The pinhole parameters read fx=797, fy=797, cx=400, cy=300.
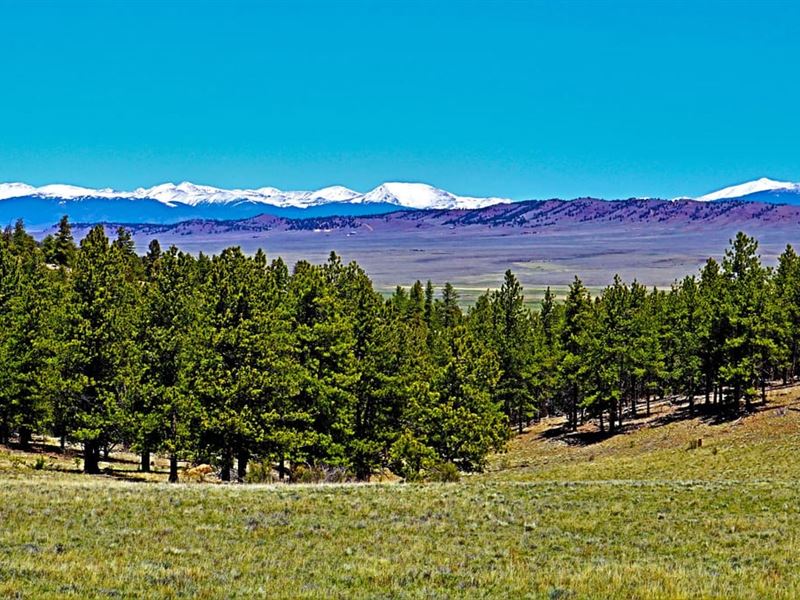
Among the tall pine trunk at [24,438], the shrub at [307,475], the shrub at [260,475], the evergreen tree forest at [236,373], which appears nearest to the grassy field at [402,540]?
the shrub at [307,475]

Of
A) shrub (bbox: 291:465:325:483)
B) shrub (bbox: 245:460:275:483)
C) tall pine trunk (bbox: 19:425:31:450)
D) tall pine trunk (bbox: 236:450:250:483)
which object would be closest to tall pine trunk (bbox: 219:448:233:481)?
tall pine trunk (bbox: 236:450:250:483)

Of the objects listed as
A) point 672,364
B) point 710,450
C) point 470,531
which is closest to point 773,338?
point 672,364

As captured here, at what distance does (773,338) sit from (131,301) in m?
45.8

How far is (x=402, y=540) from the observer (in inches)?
695

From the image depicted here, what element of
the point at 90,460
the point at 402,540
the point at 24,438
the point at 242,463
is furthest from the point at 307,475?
the point at 24,438

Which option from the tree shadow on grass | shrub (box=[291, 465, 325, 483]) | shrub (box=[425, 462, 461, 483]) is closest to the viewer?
shrub (box=[291, 465, 325, 483])

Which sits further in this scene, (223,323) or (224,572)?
(223,323)

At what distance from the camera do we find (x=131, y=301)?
4016cm

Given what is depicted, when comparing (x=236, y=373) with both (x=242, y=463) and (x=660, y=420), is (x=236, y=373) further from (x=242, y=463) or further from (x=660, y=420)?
(x=660, y=420)

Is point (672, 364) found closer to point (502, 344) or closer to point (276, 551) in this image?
point (502, 344)

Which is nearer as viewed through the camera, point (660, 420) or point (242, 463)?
point (242, 463)

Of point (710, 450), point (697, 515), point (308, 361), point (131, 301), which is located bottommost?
point (710, 450)

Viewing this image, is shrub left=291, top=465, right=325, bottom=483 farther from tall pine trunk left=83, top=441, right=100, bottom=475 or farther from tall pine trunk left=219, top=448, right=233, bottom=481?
tall pine trunk left=83, top=441, right=100, bottom=475

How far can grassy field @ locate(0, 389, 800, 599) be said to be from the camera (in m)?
13.4
